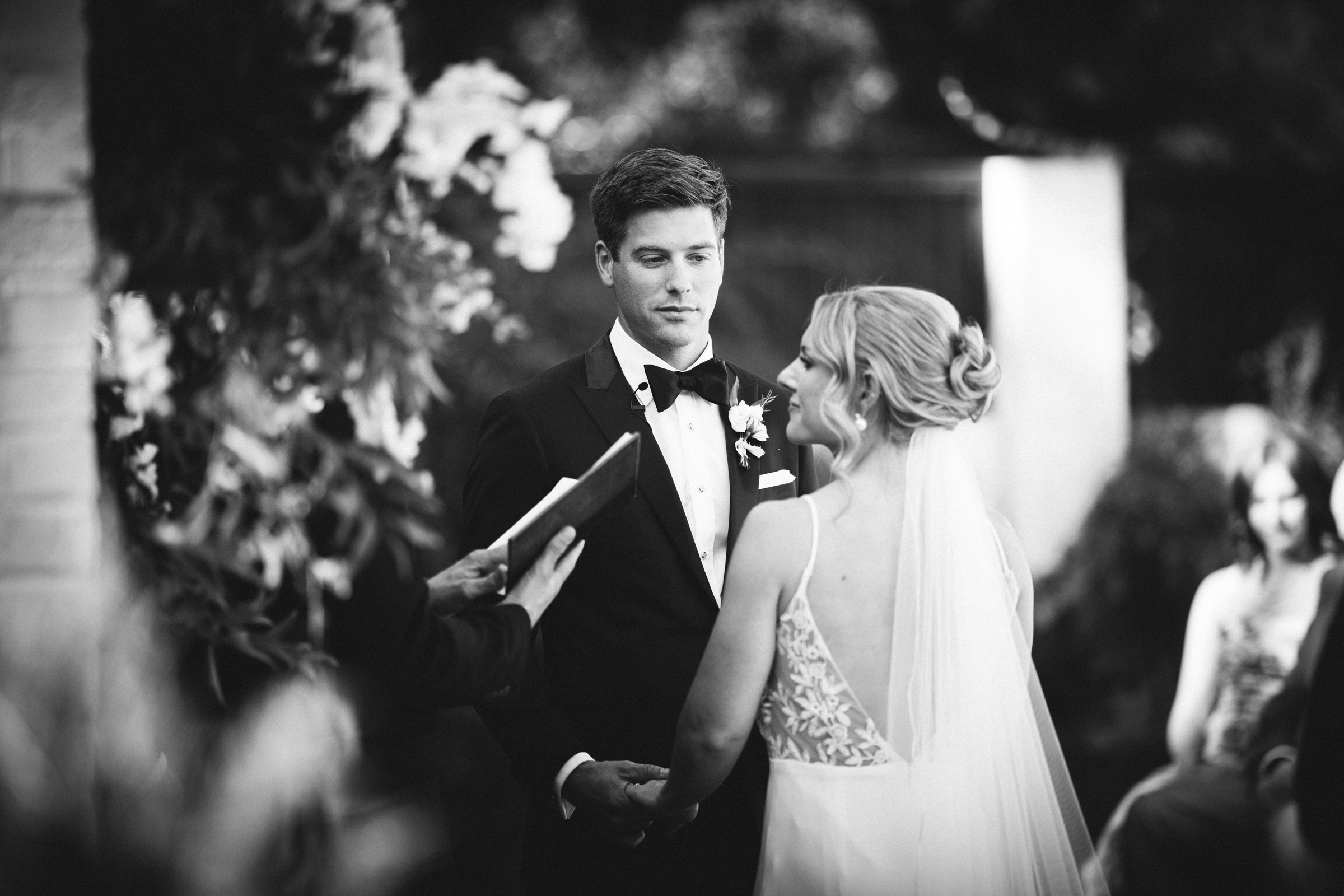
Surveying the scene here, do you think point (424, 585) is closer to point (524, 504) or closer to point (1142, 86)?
point (524, 504)

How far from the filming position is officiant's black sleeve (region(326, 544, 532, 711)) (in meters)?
2.06

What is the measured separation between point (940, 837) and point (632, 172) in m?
1.37

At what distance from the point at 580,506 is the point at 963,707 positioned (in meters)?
0.78

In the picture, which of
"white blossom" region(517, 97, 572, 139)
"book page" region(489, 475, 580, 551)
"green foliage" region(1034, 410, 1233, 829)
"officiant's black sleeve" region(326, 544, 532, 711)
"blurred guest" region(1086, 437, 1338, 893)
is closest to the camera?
"officiant's black sleeve" region(326, 544, 532, 711)

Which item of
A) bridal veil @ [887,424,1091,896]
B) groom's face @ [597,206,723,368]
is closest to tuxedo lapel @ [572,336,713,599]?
groom's face @ [597,206,723,368]

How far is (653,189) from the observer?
2.49m

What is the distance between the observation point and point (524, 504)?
2.53 m

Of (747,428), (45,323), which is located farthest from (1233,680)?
(45,323)

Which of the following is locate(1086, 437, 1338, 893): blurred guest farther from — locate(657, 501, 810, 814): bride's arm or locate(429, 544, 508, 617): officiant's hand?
locate(429, 544, 508, 617): officiant's hand

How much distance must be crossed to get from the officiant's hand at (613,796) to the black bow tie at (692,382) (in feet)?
2.31

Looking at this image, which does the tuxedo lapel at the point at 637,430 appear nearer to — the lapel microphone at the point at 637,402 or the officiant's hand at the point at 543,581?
the lapel microphone at the point at 637,402

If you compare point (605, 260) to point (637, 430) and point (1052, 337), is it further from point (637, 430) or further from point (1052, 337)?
point (1052, 337)

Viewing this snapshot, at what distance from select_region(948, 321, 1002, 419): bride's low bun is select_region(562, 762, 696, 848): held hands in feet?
2.90

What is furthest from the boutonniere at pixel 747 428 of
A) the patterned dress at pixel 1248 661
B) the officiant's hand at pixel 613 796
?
the patterned dress at pixel 1248 661
